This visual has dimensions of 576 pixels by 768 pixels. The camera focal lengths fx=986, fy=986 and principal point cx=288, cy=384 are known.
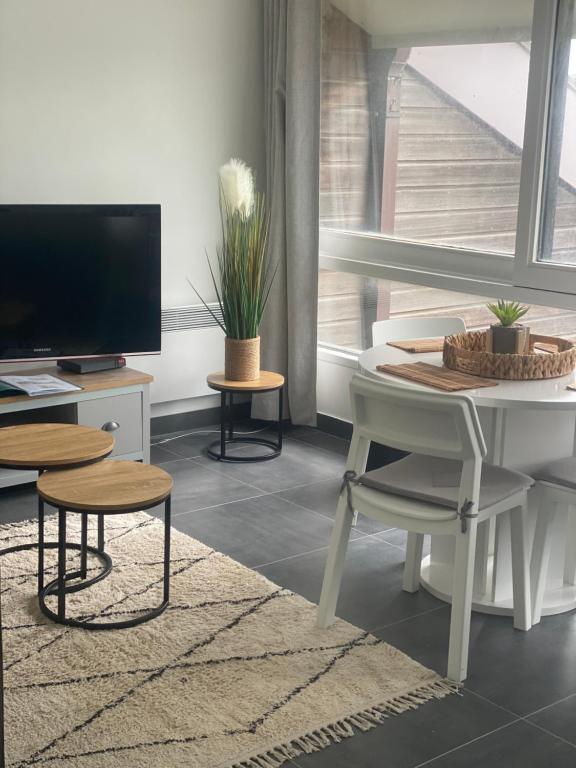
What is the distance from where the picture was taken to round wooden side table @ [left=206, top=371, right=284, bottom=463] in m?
4.44

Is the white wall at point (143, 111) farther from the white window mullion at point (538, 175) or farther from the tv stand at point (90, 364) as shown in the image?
the white window mullion at point (538, 175)

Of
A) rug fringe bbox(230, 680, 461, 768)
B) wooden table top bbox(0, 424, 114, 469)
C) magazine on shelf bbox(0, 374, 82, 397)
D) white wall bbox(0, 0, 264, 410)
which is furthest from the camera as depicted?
white wall bbox(0, 0, 264, 410)

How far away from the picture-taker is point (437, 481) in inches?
112

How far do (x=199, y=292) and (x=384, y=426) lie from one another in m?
2.38

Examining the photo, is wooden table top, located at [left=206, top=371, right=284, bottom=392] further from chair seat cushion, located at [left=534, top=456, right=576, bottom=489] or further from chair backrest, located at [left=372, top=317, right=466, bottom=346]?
chair seat cushion, located at [left=534, top=456, right=576, bottom=489]

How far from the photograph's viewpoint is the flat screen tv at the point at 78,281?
13.3 feet

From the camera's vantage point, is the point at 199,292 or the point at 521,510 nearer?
the point at 521,510

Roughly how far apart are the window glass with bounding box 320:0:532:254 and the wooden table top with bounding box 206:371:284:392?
2.83 feet

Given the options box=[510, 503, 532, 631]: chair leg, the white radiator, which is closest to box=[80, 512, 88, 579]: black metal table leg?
box=[510, 503, 532, 631]: chair leg

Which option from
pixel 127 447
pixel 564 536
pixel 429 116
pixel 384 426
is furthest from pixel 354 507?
pixel 429 116

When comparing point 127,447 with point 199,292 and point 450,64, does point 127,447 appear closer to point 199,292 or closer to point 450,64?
point 199,292

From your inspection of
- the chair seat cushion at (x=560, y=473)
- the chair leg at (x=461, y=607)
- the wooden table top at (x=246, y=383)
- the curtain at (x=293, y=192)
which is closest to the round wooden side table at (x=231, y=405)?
the wooden table top at (x=246, y=383)

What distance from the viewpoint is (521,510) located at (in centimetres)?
284

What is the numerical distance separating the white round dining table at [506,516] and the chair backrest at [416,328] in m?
0.42
